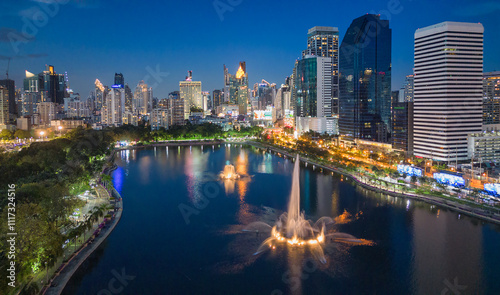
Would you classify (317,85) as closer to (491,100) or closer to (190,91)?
(491,100)

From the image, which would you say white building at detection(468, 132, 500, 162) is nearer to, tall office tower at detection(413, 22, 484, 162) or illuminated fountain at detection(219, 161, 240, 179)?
tall office tower at detection(413, 22, 484, 162)

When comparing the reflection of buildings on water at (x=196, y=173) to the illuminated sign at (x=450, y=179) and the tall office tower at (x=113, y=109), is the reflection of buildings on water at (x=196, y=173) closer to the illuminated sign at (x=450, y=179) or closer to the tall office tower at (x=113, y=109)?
the illuminated sign at (x=450, y=179)

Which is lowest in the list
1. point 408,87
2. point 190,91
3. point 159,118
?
point 159,118

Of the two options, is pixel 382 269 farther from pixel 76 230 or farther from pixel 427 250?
pixel 76 230

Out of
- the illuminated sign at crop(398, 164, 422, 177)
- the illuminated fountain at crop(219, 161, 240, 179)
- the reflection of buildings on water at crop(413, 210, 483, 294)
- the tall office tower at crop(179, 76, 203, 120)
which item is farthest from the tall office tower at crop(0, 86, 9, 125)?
the reflection of buildings on water at crop(413, 210, 483, 294)

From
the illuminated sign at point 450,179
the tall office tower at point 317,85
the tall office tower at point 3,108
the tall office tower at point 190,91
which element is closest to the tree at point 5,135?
the tall office tower at point 3,108

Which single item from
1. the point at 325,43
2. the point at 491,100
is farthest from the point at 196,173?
the point at 325,43
